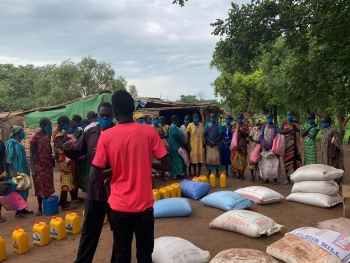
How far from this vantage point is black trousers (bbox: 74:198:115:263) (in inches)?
126

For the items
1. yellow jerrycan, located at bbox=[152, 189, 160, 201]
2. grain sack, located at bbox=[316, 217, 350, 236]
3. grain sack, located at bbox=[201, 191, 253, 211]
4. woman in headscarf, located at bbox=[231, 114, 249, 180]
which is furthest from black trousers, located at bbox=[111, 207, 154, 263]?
woman in headscarf, located at bbox=[231, 114, 249, 180]

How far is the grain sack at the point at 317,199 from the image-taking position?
5.60 meters

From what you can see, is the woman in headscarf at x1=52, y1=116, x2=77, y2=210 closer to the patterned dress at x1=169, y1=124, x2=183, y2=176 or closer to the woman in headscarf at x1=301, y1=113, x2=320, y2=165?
the patterned dress at x1=169, y1=124, x2=183, y2=176

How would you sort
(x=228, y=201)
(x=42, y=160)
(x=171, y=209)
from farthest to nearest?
(x=42, y=160)
(x=228, y=201)
(x=171, y=209)

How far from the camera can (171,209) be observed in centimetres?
500

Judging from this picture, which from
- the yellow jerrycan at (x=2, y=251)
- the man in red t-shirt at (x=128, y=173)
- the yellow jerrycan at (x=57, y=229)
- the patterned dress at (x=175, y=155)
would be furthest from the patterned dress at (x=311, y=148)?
the yellow jerrycan at (x=2, y=251)

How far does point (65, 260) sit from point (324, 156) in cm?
506

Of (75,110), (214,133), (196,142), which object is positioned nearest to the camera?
(214,133)

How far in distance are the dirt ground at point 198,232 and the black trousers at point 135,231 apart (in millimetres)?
1197

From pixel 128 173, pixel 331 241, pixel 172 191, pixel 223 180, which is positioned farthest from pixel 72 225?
pixel 223 180

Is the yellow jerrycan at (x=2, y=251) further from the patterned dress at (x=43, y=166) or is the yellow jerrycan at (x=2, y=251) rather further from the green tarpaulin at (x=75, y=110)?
the green tarpaulin at (x=75, y=110)

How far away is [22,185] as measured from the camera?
5762mm

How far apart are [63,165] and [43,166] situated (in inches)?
15.5

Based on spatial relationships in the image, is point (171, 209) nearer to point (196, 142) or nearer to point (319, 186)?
point (319, 186)
